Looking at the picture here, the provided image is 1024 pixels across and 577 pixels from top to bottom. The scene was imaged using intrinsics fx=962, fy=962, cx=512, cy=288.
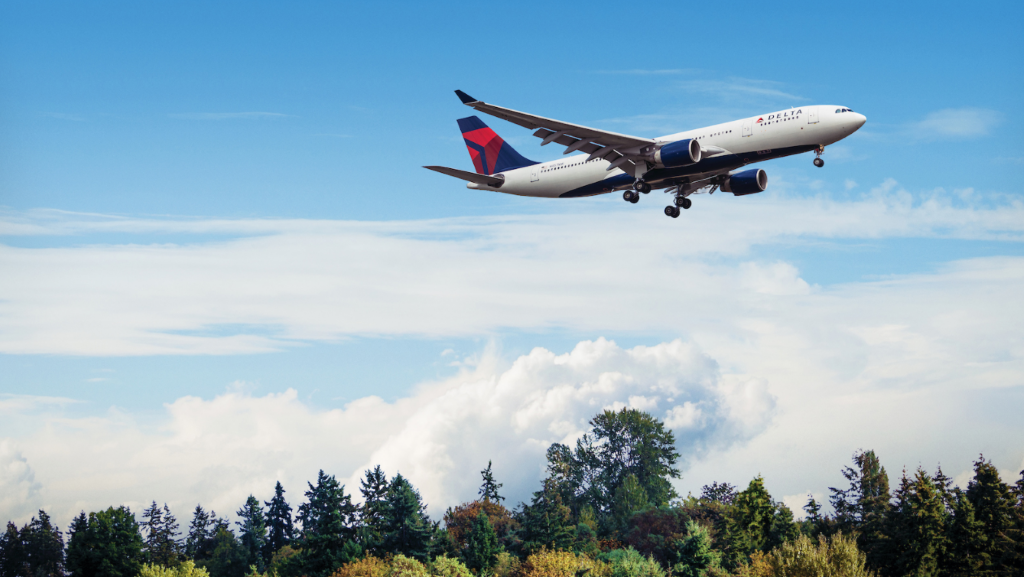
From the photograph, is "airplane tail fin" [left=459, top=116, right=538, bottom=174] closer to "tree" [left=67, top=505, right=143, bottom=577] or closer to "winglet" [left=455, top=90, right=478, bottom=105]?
"winglet" [left=455, top=90, right=478, bottom=105]

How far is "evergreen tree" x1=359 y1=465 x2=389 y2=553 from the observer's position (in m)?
82.9

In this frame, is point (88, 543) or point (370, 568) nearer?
point (370, 568)

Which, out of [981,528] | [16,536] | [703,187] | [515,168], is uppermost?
[515,168]

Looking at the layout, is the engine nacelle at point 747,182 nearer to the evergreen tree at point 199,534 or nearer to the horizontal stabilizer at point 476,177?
the horizontal stabilizer at point 476,177

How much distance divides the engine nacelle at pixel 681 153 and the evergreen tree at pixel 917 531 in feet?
95.4

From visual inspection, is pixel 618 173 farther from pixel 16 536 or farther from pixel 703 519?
pixel 16 536

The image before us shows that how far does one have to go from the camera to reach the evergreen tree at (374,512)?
82.9 m

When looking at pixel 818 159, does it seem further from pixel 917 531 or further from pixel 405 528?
pixel 405 528

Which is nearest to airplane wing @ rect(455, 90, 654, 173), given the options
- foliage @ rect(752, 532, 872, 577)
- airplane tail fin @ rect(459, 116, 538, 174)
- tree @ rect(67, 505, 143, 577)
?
airplane tail fin @ rect(459, 116, 538, 174)

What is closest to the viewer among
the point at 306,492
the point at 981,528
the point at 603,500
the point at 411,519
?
the point at 981,528

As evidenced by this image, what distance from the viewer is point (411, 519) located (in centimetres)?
8362

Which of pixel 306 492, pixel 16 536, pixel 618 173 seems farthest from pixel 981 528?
pixel 16 536

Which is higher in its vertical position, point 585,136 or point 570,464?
point 585,136

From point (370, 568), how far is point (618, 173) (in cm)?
3866
